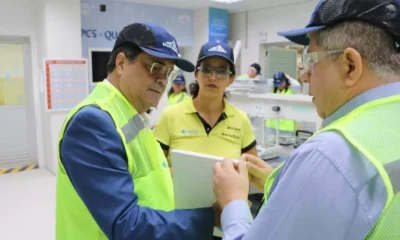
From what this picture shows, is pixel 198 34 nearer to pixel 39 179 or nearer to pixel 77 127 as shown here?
pixel 39 179

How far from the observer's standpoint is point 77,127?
3.15 ft

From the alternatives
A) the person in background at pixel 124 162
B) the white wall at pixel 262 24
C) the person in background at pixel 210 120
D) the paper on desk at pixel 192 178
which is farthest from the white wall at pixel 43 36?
the paper on desk at pixel 192 178

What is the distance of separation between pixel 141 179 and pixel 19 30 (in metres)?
5.17

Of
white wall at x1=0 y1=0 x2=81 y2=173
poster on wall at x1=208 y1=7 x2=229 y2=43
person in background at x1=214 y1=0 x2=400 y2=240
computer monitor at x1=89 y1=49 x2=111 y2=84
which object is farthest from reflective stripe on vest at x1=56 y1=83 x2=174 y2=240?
poster on wall at x1=208 y1=7 x2=229 y2=43

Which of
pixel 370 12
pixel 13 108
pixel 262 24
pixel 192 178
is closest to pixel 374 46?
pixel 370 12

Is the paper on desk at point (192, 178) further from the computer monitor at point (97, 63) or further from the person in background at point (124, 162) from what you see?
the computer monitor at point (97, 63)

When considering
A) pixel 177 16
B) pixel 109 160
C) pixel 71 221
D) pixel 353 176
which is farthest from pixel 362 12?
pixel 177 16

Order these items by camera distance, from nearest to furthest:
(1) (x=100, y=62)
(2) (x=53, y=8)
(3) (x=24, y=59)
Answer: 1. (2) (x=53, y=8)
2. (3) (x=24, y=59)
3. (1) (x=100, y=62)

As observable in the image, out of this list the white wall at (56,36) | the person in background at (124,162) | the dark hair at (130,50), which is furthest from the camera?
the white wall at (56,36)

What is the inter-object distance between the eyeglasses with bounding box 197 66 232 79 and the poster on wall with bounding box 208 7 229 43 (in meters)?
4.89

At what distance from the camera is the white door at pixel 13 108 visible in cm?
542

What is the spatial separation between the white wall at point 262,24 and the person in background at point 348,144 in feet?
18.9

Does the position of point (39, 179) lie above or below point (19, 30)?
below

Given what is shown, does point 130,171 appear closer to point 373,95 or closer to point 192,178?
point 192,178
